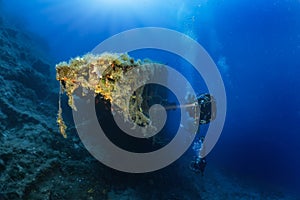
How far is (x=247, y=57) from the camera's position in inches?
1179

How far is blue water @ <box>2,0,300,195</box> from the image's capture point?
21.6 meters

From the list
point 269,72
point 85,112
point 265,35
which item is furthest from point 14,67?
point 265,35

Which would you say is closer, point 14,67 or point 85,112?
point 85,112

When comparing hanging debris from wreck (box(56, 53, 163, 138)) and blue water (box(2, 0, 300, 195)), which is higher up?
blue water (box(2, 0, 300, 195))

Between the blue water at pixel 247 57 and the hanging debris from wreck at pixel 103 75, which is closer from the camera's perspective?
the hanging debris from wreck at pixel 103 75

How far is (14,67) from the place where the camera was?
986 cm

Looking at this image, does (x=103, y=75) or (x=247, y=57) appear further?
(x=247, y=57)

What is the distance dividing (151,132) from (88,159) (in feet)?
6.40

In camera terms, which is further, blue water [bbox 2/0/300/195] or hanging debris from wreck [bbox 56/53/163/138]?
blue water [bbox 2/0/300/195]

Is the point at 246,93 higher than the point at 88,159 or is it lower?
higher

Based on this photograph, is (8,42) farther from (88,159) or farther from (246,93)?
(246,93)

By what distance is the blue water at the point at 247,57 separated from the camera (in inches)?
851

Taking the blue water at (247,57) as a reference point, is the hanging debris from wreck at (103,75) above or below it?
below

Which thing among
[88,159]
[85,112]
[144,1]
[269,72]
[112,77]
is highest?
[144,1]
